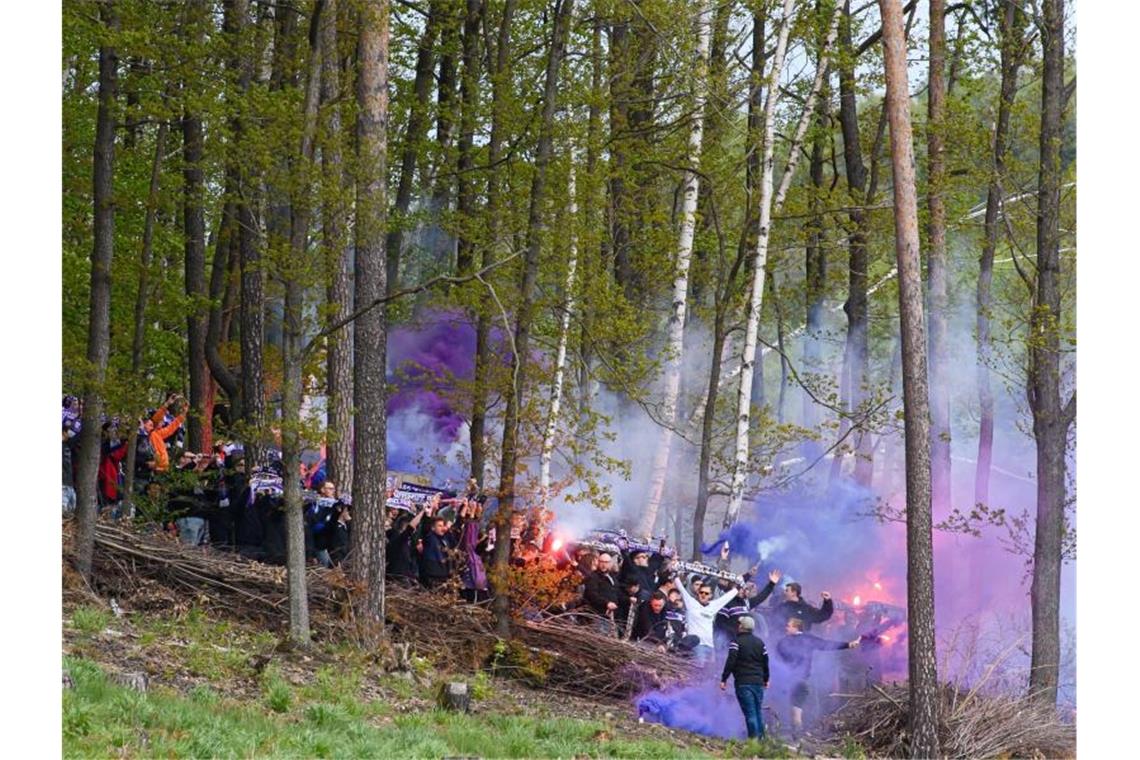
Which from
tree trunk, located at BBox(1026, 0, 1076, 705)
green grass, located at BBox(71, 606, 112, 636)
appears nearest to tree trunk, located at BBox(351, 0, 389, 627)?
green grass, located at BBox(71, 606, 112, 636)

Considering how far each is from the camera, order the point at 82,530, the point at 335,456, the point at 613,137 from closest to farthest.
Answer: the point at 82,530
the point at 335,456
the point at 613,137

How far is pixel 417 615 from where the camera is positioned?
10.3 meters

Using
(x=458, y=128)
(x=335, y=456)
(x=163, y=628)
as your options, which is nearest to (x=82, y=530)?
(x=163, y=628)

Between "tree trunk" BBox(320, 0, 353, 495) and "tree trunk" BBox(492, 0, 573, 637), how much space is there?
1.10 meters

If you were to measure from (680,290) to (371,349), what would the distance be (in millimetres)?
3326

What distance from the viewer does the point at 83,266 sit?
1231cm

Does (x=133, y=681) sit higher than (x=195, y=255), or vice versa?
(x=195, y=255)

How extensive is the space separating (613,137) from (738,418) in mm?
2329

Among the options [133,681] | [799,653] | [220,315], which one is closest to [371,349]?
[133,681]

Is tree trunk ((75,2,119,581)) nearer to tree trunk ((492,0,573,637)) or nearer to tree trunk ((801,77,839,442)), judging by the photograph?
tree trunk ((492,0,573,637))

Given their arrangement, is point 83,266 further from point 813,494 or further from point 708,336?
point 813,494

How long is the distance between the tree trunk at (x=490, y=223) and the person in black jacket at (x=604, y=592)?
1.20 metres

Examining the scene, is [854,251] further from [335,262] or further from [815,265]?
[335,262]

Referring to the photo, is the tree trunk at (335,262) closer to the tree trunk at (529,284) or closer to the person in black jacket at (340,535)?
the person in black jacket at (340,535)
